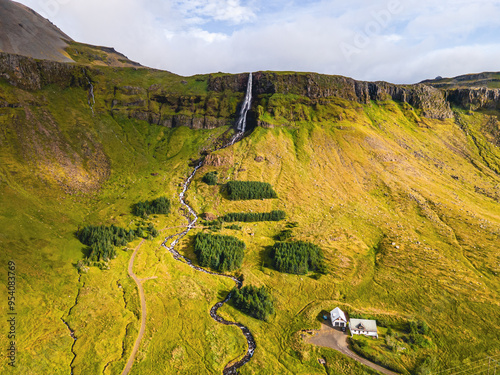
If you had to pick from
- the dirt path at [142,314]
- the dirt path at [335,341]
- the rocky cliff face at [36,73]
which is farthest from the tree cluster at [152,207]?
the rocky cliff face at [36,73]

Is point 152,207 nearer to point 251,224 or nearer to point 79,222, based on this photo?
point 79,222

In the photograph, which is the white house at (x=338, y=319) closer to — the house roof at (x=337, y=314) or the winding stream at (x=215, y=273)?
the house roof at (x=337, y=314)

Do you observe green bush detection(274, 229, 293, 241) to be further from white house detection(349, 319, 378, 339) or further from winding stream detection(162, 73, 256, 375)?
white house detection(349, 319, 378, 339)

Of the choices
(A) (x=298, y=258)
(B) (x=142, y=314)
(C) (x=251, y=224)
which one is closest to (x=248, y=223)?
(C) (x=251, y=224)

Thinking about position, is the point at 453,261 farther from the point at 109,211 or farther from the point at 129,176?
the point at 129,176

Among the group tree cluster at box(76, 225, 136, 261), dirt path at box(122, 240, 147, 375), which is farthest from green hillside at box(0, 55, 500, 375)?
tree cluster at box(76, 225, 136, 261)
